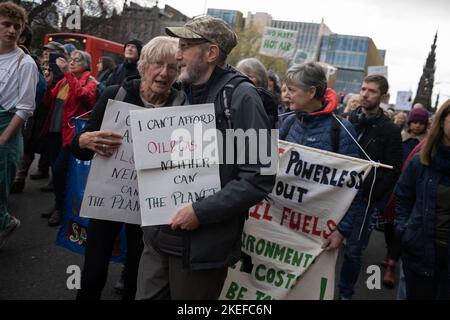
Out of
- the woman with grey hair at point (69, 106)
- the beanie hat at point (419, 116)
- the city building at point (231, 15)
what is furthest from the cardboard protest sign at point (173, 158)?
the city building at point (231, 15)

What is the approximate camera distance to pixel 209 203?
6.03 ft

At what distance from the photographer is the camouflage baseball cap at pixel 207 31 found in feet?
6.49

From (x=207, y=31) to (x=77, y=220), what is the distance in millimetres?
1880

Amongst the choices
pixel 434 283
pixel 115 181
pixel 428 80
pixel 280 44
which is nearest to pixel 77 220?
pixel 115 181

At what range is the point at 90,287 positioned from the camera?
2557 millimetres

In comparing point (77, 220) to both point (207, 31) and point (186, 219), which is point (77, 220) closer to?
point (186, 219)

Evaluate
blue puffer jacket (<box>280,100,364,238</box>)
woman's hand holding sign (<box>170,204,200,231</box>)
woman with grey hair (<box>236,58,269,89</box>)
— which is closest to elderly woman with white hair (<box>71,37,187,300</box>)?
woman's hand holding sign (<box>170,204,200,231</box>)

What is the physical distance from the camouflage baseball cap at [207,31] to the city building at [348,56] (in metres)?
103

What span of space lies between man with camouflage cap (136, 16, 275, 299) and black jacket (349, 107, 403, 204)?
6.55 feet

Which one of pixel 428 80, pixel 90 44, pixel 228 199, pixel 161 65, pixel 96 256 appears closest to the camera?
pixel 228 199

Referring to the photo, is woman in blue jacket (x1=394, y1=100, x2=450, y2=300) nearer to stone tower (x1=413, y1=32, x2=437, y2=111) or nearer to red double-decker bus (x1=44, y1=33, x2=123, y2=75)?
red double-decker bus (x1=44, y1=33, x2=123, y2=75)

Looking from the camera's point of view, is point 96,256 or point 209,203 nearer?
point 209,203

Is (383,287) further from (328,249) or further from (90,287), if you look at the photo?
(90,287)
